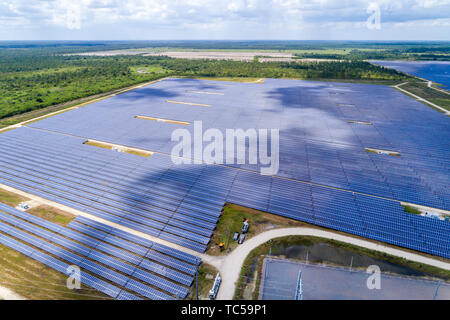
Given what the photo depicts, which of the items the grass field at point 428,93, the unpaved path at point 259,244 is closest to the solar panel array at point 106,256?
the unpaved path at point 259,244

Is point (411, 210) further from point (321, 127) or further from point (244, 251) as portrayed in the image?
point (321, 127)

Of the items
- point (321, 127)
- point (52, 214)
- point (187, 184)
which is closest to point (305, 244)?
point (187, 184)

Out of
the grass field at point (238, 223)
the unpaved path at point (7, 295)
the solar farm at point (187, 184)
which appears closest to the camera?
the unpaved path at point (7, 295)

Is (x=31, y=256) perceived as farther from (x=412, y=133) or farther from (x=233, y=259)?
(x=412, y=133)

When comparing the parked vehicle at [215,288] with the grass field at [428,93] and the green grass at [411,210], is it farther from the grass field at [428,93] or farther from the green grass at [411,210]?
the grass field at [428,93]

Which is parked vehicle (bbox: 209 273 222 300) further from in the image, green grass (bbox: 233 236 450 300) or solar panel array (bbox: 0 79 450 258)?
solar panel array (bbox: 0 79 450 258)

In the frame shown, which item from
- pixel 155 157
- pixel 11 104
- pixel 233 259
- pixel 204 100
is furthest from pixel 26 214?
pixel 11 104
